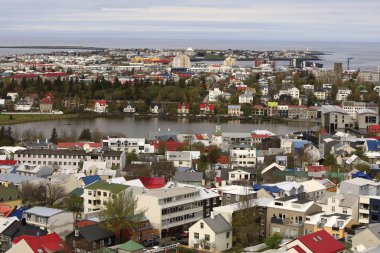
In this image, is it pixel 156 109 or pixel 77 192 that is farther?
pixel 156 109

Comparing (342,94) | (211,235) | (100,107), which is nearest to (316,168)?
(211,235)

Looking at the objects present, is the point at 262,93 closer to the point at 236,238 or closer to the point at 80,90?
the point at 80,90

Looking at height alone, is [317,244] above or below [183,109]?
above

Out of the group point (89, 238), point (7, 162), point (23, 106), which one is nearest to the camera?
point (89, 238)

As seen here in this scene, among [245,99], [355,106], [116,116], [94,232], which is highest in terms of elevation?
[94,232]

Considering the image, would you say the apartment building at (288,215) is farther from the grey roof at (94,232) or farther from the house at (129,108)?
the house at (129,108)

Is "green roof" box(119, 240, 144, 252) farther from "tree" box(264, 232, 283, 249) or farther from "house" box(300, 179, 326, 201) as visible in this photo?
"house" box(300, 179, 326, 201)

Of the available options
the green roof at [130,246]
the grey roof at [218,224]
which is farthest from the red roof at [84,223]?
the grey roof at [218,224]

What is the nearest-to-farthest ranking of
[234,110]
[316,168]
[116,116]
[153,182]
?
[153,182], [316,168], [116,116], [234,110]

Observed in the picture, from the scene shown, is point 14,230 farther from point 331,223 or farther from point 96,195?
point 331,223
